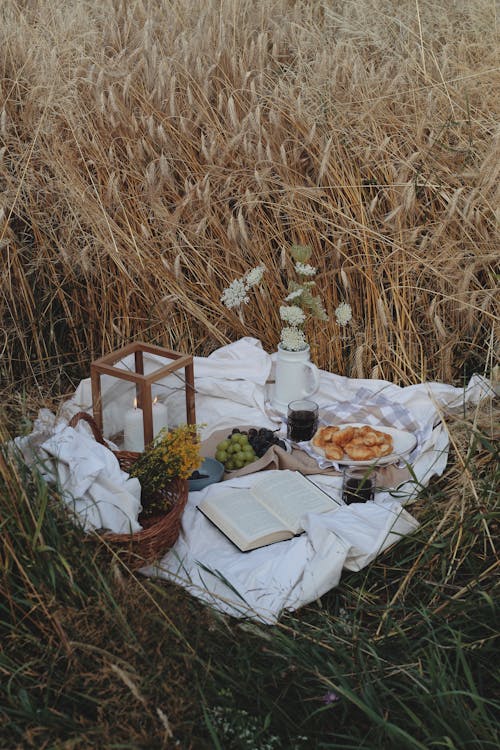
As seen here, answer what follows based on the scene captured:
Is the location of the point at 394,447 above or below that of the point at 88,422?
below

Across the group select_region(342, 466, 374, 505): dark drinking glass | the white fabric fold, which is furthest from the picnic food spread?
the white fabric fold

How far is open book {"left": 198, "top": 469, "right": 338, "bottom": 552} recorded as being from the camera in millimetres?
2668

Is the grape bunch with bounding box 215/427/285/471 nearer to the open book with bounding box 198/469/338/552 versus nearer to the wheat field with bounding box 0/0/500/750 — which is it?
the open book with bounding box 198/469/338/552

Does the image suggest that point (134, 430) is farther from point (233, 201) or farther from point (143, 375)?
point (233, 201)

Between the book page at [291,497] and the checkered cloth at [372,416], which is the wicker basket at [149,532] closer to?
the book page at [291,497]

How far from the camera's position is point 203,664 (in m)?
1.77

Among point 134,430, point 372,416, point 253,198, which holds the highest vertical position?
point 253,198

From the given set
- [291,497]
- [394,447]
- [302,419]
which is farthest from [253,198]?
[291,497]

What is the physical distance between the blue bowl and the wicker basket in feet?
0.73

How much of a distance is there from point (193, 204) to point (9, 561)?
2076mm

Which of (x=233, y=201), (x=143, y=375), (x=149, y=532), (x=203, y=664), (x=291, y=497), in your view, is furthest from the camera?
(x=233, y=201)

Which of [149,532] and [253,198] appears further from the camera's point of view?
[253,198]

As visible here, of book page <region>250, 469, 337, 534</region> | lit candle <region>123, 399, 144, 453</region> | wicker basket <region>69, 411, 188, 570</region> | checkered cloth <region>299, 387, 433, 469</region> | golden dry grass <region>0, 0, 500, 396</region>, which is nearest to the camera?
wicker basket <region>69, 411, 188, 570</region>

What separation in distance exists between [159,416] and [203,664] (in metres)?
1.41
